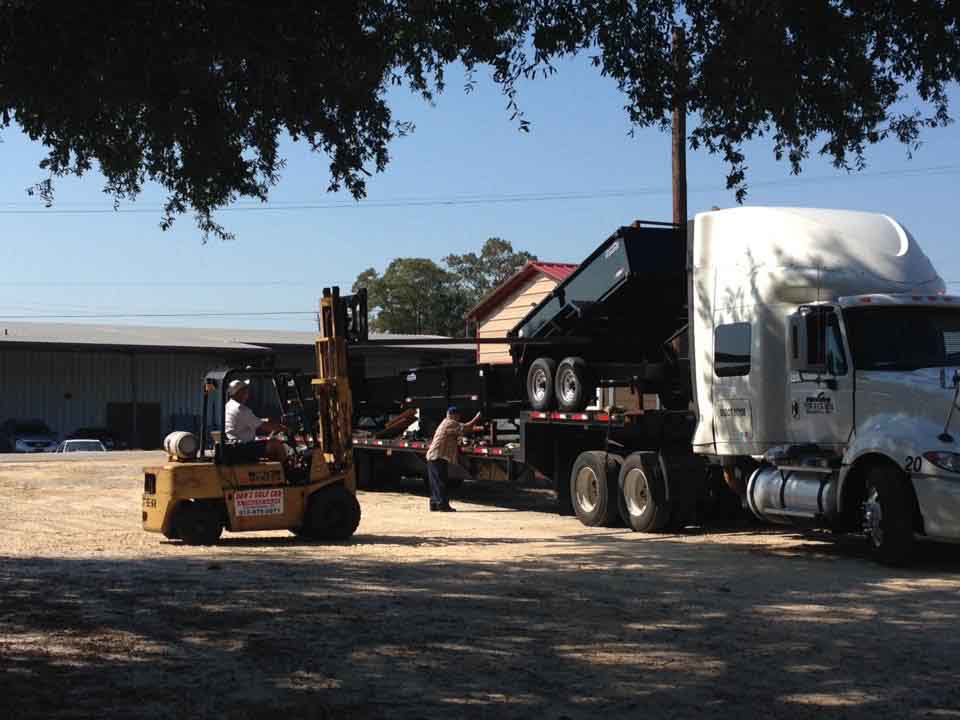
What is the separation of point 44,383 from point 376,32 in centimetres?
4113

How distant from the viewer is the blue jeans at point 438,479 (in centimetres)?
2092

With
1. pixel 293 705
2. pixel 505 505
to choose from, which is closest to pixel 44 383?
pixel 505 505

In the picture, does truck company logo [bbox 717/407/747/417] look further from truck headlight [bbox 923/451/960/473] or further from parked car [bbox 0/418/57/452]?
parked car [bbox 0/418/57/452]

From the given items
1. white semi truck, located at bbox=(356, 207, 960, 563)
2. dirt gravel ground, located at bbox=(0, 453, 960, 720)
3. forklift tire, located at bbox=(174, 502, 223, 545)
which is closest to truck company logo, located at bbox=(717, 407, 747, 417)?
white semi truck, located at bbox=(356, 207, 960, 563)

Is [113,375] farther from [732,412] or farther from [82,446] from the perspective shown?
[732,412]

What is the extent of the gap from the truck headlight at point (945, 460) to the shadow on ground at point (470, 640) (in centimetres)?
108

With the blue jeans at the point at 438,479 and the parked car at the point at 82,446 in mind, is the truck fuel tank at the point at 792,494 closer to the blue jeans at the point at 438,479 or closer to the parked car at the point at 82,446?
the blue jeans at the point at 438,479

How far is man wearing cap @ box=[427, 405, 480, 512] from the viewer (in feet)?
67.8

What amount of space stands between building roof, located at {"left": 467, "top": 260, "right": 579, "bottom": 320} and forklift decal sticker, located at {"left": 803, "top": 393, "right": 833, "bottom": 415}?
788 inches

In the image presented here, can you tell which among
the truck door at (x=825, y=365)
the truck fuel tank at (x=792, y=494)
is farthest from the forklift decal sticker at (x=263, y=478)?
the truck door at (x=825, y=365)

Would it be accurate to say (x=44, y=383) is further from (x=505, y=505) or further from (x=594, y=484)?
(x=594, y=484)

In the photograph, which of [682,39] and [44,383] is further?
[44,383]

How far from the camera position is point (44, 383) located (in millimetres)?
49000

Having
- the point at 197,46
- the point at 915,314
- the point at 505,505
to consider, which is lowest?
the point at 505,505
